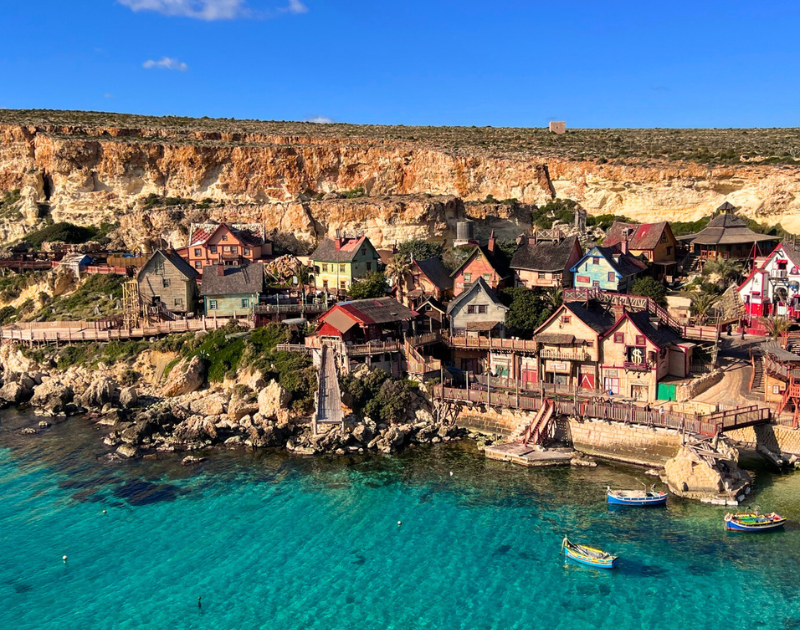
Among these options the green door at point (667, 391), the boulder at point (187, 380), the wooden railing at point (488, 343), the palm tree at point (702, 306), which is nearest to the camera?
the green door at point (667, 391)

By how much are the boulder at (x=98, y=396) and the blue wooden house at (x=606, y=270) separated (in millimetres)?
30065

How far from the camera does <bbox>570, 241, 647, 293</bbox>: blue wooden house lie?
47.6 meters

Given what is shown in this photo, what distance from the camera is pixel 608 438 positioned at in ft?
113

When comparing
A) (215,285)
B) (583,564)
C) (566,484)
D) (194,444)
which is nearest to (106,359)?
(215,285)

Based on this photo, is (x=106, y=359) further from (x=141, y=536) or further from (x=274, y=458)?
(x=141, y=536)

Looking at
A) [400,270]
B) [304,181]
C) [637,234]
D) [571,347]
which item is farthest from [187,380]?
[304,181]

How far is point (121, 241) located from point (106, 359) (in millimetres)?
22728

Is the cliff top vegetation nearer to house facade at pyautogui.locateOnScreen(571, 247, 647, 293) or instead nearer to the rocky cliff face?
the rocky cliff face

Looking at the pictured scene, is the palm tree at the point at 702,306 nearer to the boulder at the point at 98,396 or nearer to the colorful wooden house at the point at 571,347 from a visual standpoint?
the colorful wooden house at the point at 571,347

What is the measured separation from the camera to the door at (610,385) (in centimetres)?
3806

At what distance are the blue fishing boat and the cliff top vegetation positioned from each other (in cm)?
4091

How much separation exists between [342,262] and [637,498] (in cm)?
2948

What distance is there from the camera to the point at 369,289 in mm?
48844

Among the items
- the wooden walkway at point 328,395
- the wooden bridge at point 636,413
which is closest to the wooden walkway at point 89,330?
the wooden walkway at point 328,395
